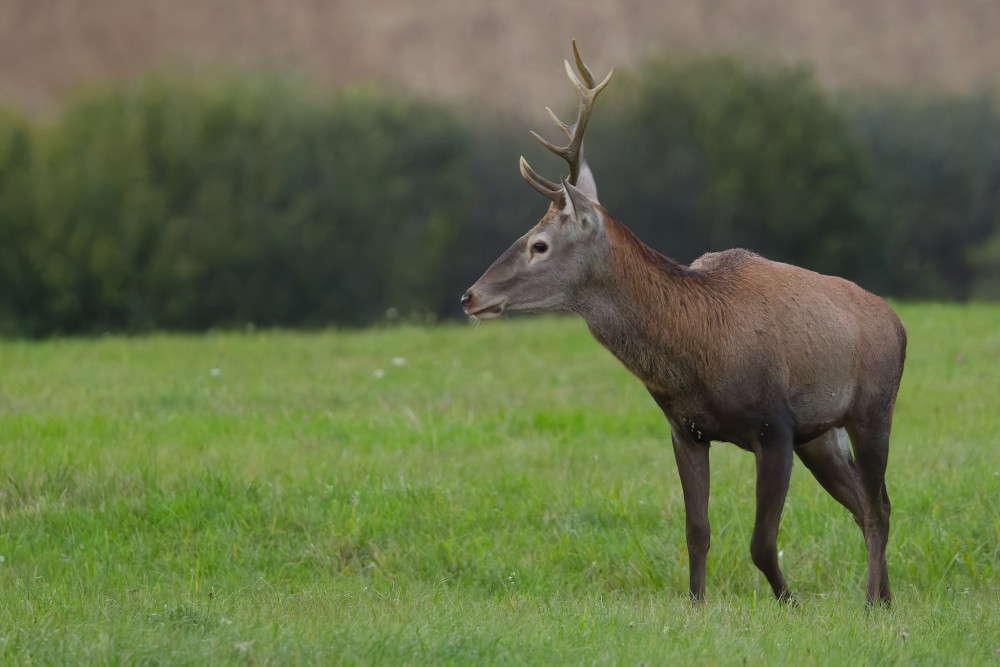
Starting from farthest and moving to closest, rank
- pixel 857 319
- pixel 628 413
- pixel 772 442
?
pixel 628 413 < pixel 857 319 < pixel 772 442

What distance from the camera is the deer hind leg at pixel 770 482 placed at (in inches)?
221

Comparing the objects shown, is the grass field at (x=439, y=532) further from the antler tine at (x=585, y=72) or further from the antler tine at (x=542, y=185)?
the antler tine at (x=585, y=72)

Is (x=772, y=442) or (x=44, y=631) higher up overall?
(x=772, y=442)

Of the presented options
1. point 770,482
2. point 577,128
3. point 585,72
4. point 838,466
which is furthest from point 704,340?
point 585,72

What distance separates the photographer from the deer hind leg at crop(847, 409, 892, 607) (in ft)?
20.3

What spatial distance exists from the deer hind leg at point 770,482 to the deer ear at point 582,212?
49.6 inches

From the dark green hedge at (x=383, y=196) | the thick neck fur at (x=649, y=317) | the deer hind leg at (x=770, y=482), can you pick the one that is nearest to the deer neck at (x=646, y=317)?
the thick neck fur at (x=649, y=317)

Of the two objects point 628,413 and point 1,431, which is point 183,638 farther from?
point 628,413

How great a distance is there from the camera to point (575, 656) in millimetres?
4477

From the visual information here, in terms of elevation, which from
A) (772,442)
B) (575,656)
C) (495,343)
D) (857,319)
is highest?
(857,319)

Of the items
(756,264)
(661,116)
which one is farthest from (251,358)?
(661,116)

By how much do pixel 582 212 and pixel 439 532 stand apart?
2.35 m

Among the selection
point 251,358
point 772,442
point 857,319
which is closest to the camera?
point 772,442

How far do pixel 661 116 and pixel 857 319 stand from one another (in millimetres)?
32832
